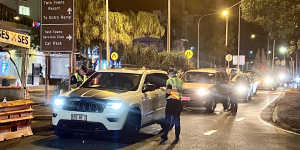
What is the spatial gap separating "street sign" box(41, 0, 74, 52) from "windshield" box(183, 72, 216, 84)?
533cm

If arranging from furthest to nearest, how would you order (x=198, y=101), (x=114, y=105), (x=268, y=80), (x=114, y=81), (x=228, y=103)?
1. (x=268, y=80)
2. (x=228, y=103)
3. (x=198, y=101)
4. (x=114, y=81)
5. (x=114, y=105)

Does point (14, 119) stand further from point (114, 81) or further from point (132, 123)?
point (132, 123)

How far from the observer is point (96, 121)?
336 inches

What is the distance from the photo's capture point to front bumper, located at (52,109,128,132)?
8539mm

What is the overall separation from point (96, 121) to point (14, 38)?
3.37m

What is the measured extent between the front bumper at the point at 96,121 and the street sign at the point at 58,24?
693cm

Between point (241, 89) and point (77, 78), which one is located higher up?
point (77, 78)

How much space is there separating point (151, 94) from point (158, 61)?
78.5 ft

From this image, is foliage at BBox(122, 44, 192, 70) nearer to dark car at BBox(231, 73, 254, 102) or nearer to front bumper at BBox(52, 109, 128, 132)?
dark car at BBox(231, 73, 254, 102)

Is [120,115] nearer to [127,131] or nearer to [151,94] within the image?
[127,131]

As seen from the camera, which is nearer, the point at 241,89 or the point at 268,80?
the point at 241,89

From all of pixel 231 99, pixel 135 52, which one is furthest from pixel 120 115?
pixel 135 52

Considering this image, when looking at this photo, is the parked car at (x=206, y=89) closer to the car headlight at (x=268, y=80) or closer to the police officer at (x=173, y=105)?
the police officer at (x=173, y=105)

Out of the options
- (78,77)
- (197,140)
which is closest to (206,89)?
(78,77)
